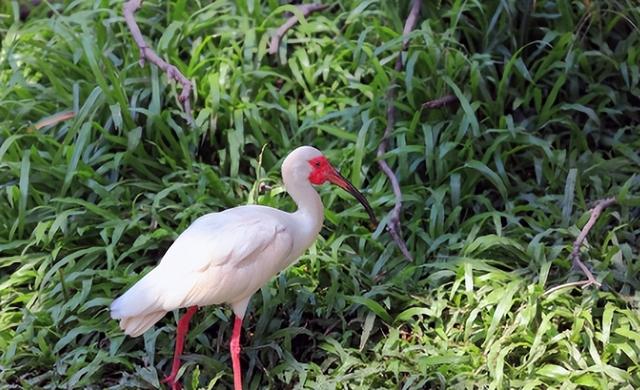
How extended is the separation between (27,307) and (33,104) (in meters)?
1.41

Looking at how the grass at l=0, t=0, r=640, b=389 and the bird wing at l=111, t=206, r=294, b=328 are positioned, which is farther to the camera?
the grass at l=0, t=0, r=640, b=389

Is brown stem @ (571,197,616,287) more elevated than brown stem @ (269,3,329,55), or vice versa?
brown stem @ (269,3,329,55)

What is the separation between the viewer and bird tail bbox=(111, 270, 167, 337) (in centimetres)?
467

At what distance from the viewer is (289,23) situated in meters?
6.62

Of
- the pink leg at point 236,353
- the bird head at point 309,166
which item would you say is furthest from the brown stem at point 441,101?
the pink leg at point 236,353

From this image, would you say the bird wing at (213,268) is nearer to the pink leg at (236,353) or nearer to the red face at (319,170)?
the pink leg at (236,353)

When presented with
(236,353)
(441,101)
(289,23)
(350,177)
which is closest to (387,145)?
(350,177)

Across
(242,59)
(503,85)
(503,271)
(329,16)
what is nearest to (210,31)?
(242,59)

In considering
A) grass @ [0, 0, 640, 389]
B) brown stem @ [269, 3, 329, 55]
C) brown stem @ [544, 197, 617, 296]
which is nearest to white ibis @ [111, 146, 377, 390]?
grass @ [0, 0, 640, 389]

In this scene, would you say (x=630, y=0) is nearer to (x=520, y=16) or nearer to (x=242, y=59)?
(x=520, y=16)

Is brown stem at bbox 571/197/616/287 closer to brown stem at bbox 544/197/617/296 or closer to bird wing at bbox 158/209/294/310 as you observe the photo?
brown stem at bbox 544/197/617/296

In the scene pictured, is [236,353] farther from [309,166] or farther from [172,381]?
[309,166]

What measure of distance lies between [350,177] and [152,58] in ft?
4.29

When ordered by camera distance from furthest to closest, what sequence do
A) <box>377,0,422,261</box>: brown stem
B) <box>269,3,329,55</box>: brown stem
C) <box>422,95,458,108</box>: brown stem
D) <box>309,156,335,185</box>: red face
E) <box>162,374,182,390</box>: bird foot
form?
1. <box>269,3,329,55</box>: brown stem
2. <box>422,95,458,108</box>: brown stem
3. <box>377,0,422,261</box>: brown stem
4. <box>309,156,335,185</box>: red face
5. <box>162,374,182,390</box>: bird foot
